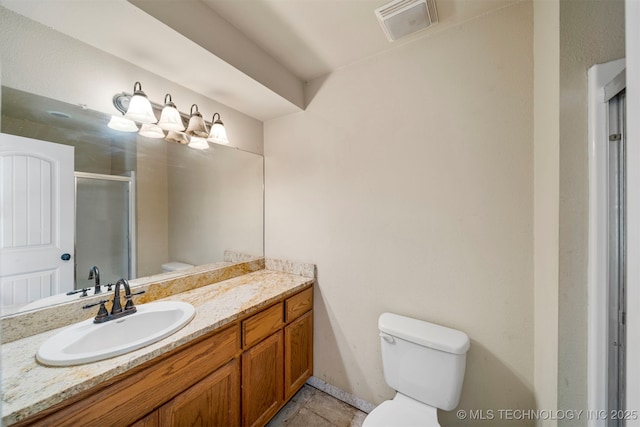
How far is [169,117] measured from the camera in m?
Result: 1.42

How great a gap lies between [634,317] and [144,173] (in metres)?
1.97

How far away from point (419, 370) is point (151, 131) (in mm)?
2106

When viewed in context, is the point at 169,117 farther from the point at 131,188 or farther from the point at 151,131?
the point at 131,188

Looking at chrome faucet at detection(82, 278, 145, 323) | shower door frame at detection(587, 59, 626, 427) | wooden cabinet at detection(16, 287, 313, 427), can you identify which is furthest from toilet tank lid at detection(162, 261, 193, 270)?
shower door frame at detection(587, 59, 626, 427)

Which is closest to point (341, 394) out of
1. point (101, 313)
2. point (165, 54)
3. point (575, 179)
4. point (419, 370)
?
point (419, 370)

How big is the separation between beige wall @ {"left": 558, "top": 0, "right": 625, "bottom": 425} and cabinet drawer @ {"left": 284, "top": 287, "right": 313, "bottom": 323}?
4.45 ft

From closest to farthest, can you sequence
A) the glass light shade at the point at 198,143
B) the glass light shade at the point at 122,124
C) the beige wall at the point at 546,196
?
the beige wall at the point at 546,196
the glass light shade at the point at 122,124
the glass light shade at the point at 198,143

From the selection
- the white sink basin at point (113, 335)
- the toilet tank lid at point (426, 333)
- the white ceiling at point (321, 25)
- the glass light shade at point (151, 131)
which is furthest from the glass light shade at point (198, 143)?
the toilet tank lid at point (426, 333)

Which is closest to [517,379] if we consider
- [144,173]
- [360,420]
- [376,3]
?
[360,420]

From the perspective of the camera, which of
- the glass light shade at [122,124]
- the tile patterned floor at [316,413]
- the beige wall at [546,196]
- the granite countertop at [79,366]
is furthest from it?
the tile patterned floor at [316,413]

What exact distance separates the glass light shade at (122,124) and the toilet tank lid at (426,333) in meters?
1.88

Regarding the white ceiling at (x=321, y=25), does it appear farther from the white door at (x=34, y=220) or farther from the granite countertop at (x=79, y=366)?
the granite countertop at (x=79, y=366)

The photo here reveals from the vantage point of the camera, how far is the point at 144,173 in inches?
58.7

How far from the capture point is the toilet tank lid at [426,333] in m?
1.20
